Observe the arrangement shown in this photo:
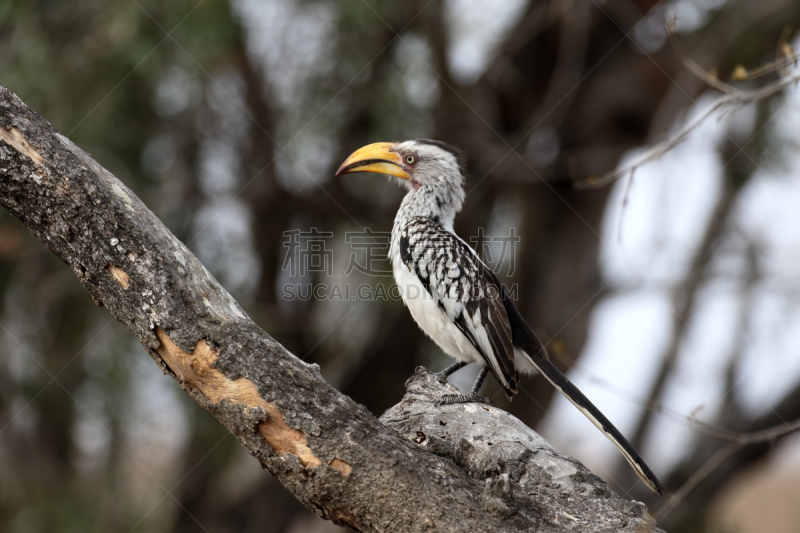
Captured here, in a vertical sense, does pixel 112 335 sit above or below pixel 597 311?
below

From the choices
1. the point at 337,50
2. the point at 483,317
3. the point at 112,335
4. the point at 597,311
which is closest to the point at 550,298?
the point at 597,311

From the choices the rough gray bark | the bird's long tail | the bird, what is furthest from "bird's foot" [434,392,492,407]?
the rough gray bark

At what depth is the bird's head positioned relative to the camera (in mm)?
4008

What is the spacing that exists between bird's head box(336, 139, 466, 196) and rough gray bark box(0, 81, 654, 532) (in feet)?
6.24

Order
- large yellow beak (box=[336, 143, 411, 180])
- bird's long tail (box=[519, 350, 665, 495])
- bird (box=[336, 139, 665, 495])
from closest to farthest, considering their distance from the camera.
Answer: bird's long tail (box=[519, 350, 665, 495]), bird (box=[336, 139, 665, 495]), large yellow beak (box=[336, 143, 411, 180])

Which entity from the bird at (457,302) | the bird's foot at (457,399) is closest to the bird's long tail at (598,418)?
the bird at (457,302)

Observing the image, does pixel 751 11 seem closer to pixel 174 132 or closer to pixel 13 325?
pixel 174 132

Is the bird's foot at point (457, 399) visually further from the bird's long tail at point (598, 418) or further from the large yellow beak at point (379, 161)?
the large yellow beak at point (379, 161)

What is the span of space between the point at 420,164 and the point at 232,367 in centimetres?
217

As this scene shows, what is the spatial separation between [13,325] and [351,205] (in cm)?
297

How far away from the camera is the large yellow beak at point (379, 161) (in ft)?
13.0

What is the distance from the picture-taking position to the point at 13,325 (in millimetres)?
5879

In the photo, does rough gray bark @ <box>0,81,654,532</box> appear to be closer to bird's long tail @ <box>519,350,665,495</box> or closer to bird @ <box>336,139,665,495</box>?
bird's long tail @ <box>519,350,665,495</box>

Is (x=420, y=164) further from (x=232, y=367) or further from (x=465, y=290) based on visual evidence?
(x=232, y=367)
